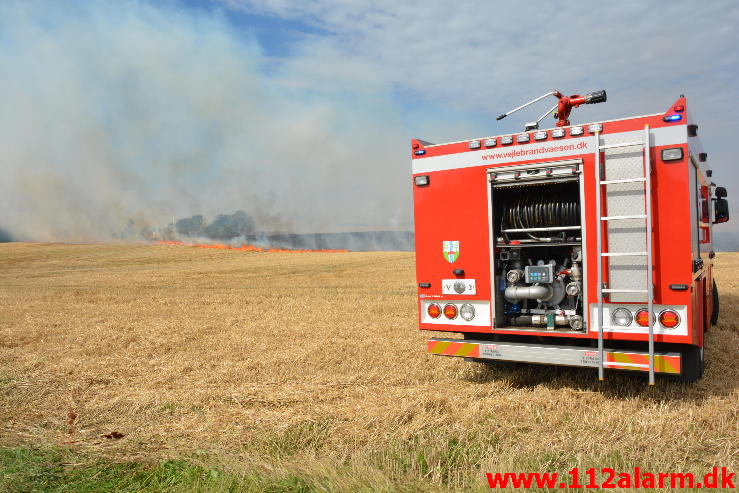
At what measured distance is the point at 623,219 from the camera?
6457 mm

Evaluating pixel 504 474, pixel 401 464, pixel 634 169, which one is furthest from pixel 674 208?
pixel 401 464

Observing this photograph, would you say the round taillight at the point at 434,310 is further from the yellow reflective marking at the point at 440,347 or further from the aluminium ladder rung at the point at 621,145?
the aluminium ladder rung at the point at 621,145

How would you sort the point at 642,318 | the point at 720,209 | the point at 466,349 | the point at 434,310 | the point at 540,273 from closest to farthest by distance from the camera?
the point at 642,318, the point at 540,273, the point at 466,349, the point at 434,310, the point at 720,209

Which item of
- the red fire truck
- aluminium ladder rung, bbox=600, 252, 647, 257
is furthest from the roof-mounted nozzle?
aluminium ladder rung, bbox=600, 252, 647, 257

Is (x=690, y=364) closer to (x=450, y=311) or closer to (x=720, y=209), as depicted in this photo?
(x=450, y=311)

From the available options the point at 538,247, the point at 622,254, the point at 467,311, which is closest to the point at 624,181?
the point at 622,254

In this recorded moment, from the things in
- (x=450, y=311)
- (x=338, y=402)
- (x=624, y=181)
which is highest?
(x=624, y=181)

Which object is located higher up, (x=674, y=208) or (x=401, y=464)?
(x=674, y=208)

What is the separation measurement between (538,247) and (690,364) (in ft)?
7.16

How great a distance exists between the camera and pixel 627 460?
16.0ft

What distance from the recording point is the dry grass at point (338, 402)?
5.12 metres

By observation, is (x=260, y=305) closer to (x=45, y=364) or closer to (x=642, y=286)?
(x=45, y=364)

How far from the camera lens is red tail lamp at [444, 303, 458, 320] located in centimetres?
779

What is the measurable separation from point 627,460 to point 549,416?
4.40 ft
